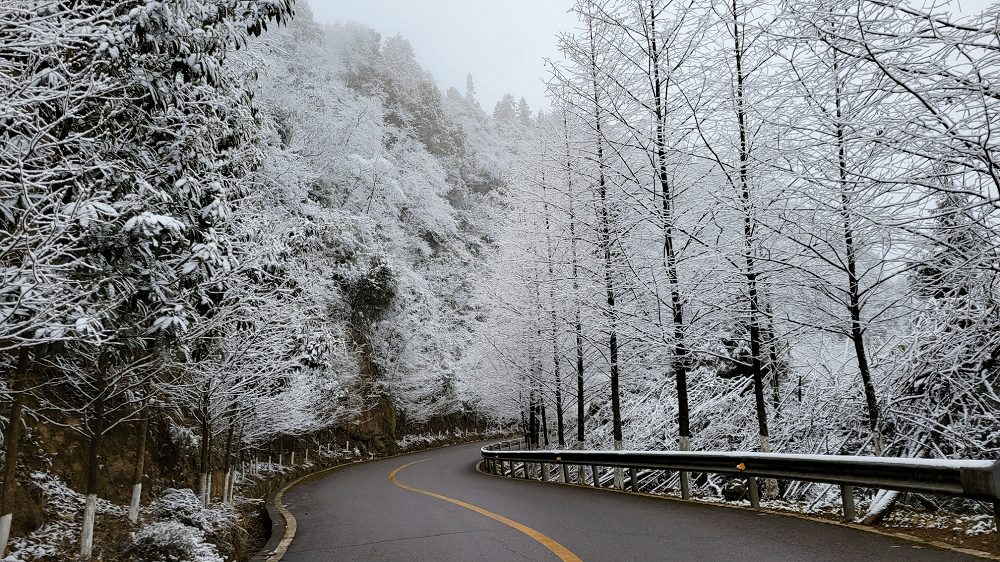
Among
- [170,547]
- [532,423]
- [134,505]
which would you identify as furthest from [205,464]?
[532,423]

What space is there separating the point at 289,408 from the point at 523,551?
39.0 feet

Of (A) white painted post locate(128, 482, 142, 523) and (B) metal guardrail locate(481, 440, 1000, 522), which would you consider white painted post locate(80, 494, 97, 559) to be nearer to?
(A) white painted post locate(128, 482, 142, 523)

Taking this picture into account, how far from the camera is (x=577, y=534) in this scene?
566 centimetres

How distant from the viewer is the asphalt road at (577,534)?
4406 mm

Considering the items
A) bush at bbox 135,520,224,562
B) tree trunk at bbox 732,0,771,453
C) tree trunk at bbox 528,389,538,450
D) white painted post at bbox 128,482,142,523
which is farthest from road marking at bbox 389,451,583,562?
tree trunk at bbox 528,389,538,450

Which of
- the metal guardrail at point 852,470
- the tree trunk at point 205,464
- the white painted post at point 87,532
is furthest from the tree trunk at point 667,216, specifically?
the tree trunk at point 205,464

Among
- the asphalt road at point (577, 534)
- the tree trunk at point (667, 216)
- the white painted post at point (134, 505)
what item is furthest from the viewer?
the tree trunk at point (667, 216)

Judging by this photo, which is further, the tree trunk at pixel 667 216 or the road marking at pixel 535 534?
the tree trunk at pixel 667 216

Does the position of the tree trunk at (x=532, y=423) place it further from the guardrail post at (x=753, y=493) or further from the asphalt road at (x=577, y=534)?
the guardrail post at (x=753, y=493)

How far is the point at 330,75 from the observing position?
5712cm

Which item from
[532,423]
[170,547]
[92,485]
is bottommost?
[170,547]

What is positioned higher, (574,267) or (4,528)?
(574,267)

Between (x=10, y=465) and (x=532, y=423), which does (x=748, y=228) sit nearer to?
(x=10, y=465)

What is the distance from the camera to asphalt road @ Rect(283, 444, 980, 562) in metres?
4.41
